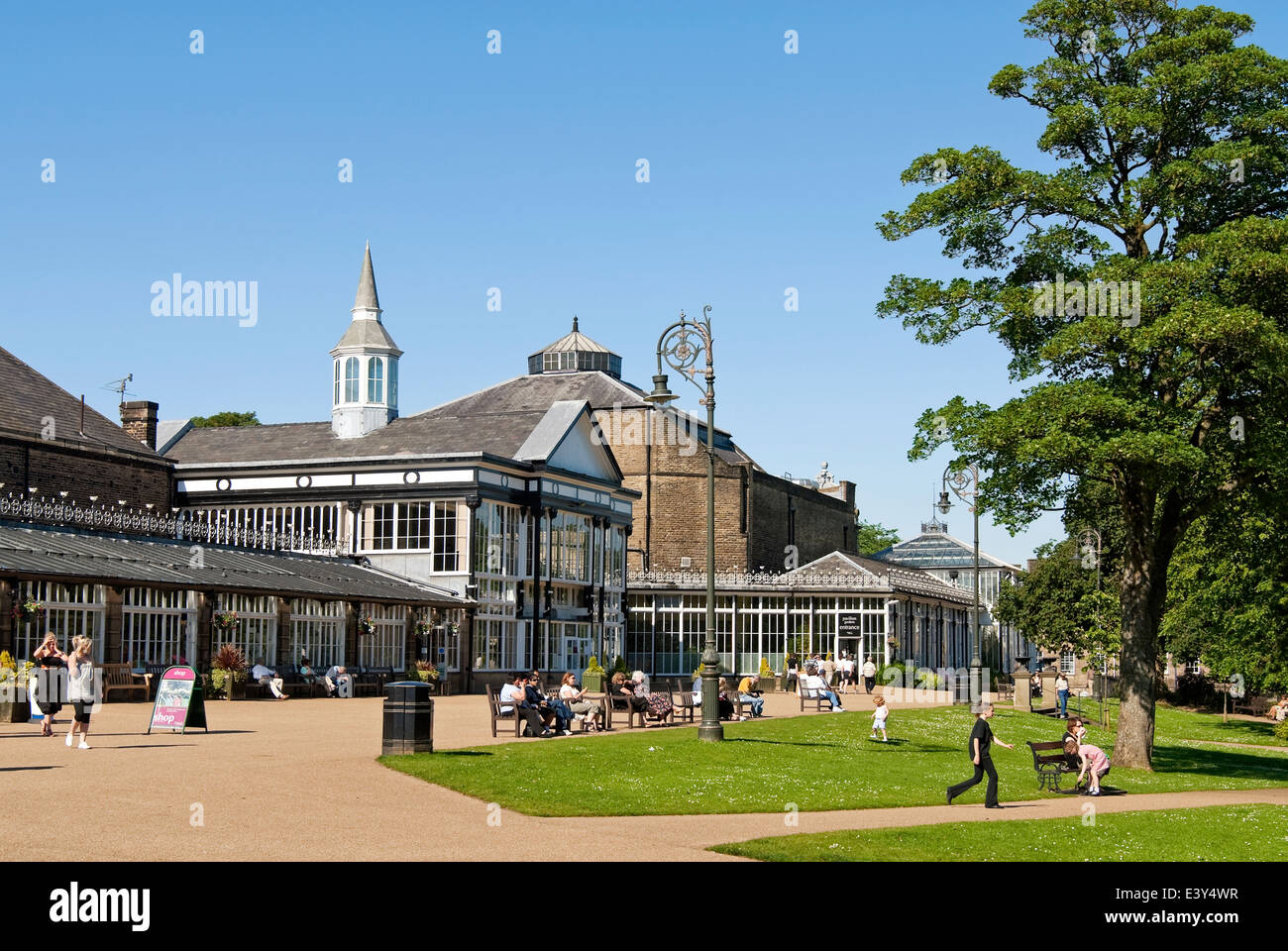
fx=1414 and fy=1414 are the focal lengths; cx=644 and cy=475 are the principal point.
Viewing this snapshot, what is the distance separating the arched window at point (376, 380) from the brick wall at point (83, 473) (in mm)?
7972

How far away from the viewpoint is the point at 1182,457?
22516mm

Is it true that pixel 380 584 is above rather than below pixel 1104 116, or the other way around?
below

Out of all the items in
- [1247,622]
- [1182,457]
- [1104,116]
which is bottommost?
[1247,622]

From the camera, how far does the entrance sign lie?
907 inches

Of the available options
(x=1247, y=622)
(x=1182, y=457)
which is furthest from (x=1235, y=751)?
(x=1182, y=457)

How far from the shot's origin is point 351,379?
5497cm

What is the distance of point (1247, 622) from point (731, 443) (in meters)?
39.0

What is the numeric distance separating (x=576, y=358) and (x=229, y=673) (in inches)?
1612

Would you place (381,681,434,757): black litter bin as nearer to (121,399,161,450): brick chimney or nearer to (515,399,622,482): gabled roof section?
(515,399,622,482): gabled roof section

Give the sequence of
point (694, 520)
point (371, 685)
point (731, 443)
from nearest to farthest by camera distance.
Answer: point (371, 685), point (694, 520), point (731, 443)

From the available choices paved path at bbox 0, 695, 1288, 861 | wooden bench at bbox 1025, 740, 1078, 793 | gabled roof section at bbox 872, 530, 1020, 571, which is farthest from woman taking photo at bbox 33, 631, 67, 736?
gabled roof section at bbox 872, 530, 1020, 571

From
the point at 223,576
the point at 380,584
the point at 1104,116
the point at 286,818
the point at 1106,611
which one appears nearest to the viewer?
the point at 286,818
